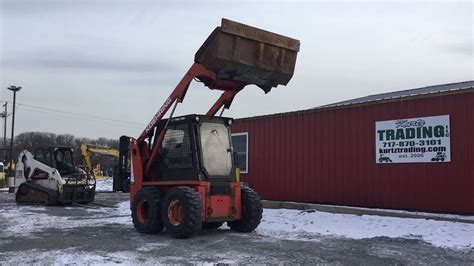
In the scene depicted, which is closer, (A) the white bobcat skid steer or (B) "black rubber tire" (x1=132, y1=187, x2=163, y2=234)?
(B) "black rubber tire" (x1=132, y1=187, x2=163, y2=234)

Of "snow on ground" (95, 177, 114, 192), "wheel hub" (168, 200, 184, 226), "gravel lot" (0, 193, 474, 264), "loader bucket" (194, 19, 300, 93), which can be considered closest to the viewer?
"gravel lot" (0, 193, 474, 264)

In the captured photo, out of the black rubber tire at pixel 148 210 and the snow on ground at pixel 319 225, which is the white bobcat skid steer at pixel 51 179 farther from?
the black rubber tire at pixel 148 210

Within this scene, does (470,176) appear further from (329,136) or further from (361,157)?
(329,136)

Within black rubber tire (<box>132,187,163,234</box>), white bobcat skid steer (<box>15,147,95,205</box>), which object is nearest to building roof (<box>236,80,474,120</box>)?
black rubber tire (<box>132,187,163,234</box>)

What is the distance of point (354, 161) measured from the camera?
15.6 meters

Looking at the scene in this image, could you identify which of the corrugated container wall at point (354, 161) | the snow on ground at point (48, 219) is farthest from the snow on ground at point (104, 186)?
the corrugated container wall at point (354, 161)

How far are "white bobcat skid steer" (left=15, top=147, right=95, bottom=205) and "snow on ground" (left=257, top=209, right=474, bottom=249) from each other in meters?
9.24

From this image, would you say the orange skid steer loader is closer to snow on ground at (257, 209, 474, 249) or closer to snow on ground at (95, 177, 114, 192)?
snow on ground at (257, 209, 474, 249)

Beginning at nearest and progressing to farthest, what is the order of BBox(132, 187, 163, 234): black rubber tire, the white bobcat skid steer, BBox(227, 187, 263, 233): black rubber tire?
BBox(132, 187, 163, 234): black rubber tire → BBox(227, 187, 263, 233): black rubber tire → the white bobcat skid steer

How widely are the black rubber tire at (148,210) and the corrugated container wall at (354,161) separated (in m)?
6.49

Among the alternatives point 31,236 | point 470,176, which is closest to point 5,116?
point 31,236

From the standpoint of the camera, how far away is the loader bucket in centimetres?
1048

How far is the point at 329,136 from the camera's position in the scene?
53.9 feet

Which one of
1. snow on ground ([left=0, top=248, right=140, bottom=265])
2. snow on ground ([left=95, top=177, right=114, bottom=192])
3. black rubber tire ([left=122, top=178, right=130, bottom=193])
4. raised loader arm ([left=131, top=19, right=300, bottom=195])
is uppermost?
raised loader arm ([left=131, top=19, right=300, bottom=195])
